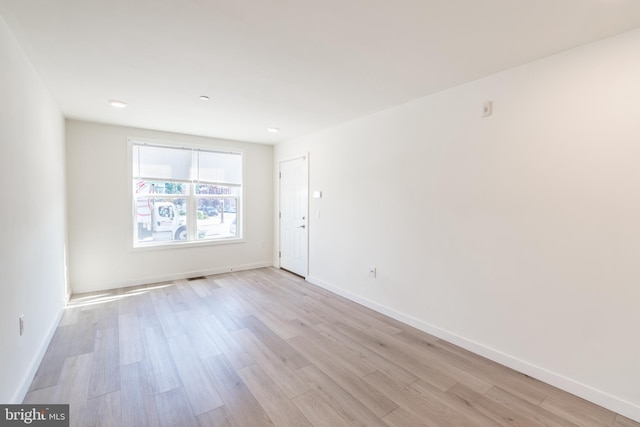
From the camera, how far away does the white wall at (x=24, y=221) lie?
5.75 ft

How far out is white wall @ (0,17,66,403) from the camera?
1.75 metres

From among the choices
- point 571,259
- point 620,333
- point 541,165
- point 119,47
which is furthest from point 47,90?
point 620,333

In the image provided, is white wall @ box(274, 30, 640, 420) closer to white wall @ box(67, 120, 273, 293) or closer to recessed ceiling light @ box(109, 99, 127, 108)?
recessed ceiling light @ box(109, 99, 127, 108)

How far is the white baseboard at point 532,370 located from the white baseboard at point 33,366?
319 centimetres

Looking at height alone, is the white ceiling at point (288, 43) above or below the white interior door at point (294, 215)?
above

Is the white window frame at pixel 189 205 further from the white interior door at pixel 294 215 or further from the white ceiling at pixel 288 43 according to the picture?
the white ceiling at pixel 288 43

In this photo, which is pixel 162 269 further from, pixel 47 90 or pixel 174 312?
pixel 47 90

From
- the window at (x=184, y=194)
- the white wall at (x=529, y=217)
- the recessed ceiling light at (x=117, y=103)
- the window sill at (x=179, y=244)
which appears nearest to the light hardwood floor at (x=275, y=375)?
the white wall at (x=529, y=217)

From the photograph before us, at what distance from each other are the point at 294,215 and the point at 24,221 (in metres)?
3.53

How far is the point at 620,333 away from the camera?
187cm

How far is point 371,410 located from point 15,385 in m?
2.32

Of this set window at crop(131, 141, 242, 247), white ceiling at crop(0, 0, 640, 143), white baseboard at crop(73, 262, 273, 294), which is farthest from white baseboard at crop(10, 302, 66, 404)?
white ceiling at crop(0, 0, 640, 143)

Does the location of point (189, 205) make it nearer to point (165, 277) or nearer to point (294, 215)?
point (165, 277)

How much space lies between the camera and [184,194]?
4.81 meters
